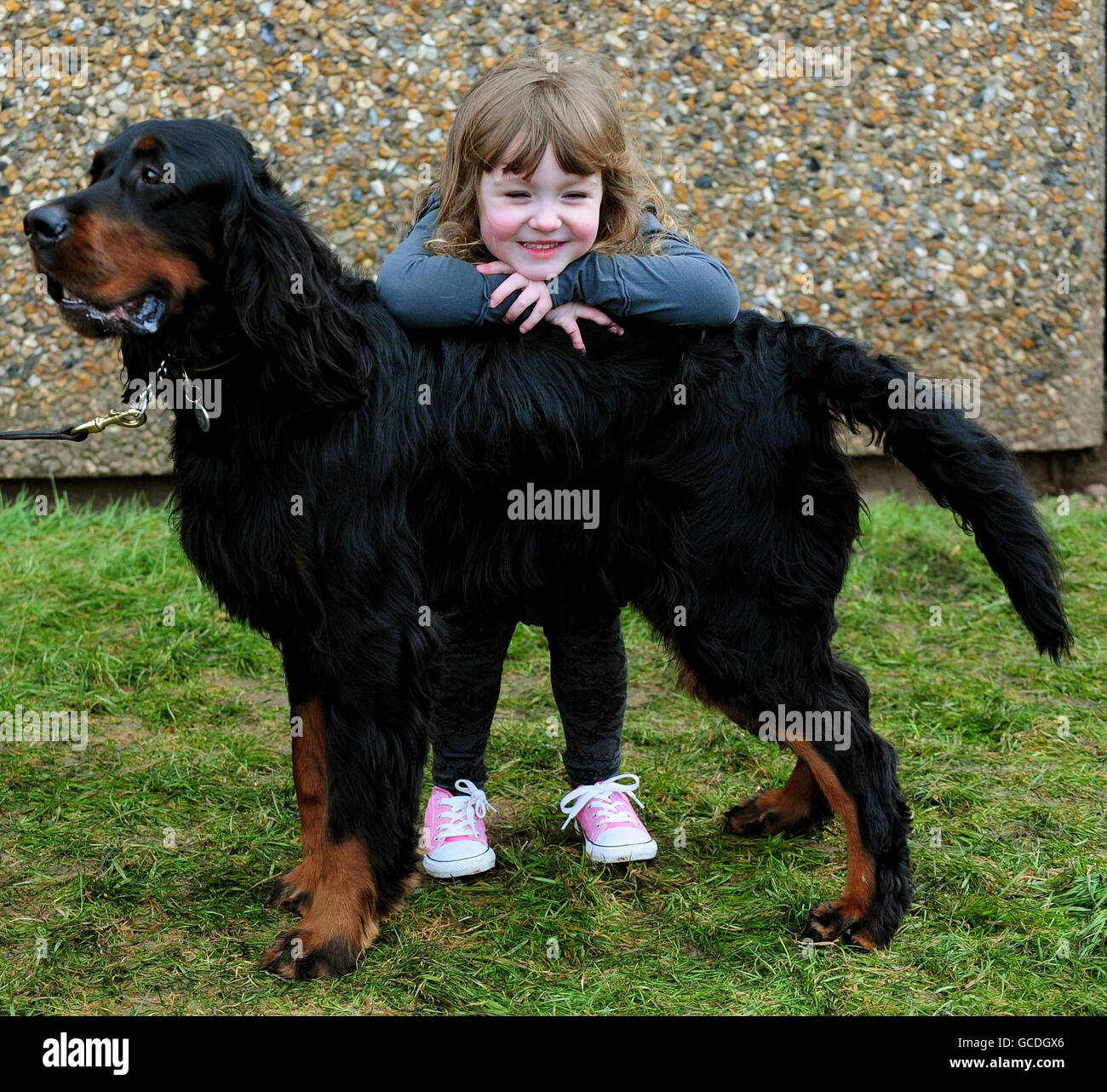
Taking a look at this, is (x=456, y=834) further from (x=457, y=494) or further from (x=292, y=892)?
(x=457, y=494)

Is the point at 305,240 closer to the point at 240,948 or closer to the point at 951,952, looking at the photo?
the point at 240,948

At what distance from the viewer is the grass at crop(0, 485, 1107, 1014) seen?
95.8 inches

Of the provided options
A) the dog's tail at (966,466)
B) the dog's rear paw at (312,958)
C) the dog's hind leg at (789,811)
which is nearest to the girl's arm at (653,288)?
the dog's tail at (966,466)

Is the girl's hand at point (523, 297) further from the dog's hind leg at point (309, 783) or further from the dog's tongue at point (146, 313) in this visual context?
the dog's hind leg at point (309, 783)

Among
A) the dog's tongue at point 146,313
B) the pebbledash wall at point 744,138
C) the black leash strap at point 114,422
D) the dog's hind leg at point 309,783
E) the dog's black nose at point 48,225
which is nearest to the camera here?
the dog's black nose at point 48,225

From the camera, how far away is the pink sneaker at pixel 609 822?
118 inches

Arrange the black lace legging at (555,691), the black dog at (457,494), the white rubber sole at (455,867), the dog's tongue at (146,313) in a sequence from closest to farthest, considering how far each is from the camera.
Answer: the dog's tongue at (146,313) < the black dog at (457,494) < the white rubber sole at (455,867) < the black lace legging at (555,691)

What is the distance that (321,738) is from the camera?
2.70 m

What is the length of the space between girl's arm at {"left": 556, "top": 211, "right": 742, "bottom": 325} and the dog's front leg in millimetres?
971

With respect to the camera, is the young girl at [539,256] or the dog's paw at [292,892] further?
the dog's paw at [292,892]

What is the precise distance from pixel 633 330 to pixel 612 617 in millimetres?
797

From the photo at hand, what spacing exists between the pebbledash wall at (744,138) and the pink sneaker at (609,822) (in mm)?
3176

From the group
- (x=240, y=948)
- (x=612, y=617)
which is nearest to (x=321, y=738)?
(x=240, y=948)

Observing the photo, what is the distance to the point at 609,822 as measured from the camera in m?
3.04
